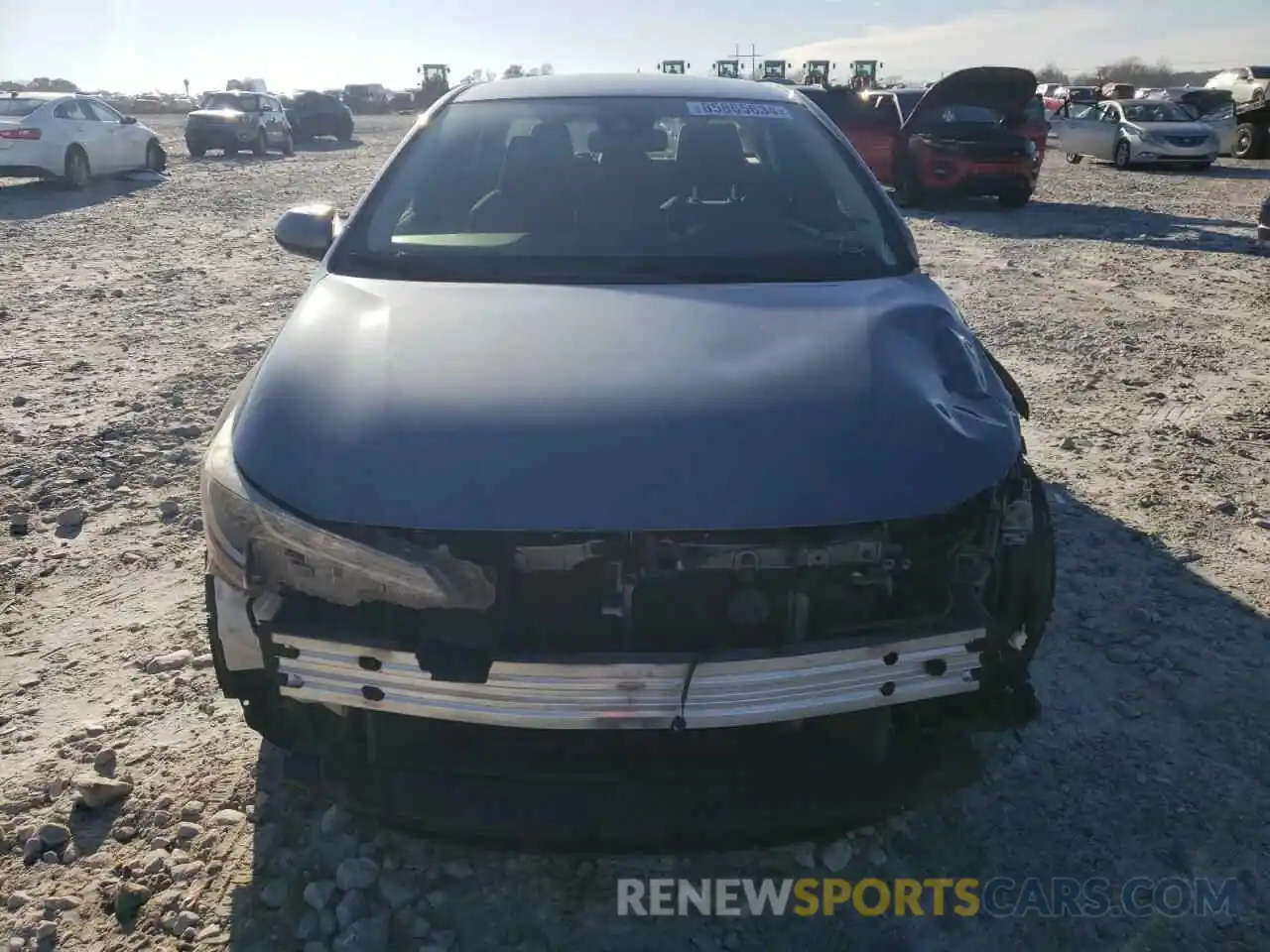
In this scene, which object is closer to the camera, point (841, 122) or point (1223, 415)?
point (1223, 415)

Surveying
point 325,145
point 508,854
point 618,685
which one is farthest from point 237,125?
point 618,685

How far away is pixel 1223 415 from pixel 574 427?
4.50m

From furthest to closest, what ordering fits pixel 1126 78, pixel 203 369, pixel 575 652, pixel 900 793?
pixel 1126 78 → pixel 203 369 → pixel 900 793 → pixel 575 652

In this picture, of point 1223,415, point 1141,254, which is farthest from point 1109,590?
point 1141,254

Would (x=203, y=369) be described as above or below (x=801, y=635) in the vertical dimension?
below

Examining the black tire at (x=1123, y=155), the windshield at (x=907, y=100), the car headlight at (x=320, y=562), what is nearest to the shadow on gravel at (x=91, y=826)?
the car headlight at (x=320, y=562)

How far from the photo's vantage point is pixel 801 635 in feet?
6.28

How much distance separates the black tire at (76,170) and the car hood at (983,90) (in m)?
11.8

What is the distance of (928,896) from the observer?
2178mm

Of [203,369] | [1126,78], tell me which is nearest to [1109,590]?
[203,369]

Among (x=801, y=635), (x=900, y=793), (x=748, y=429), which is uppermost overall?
(x=748, y=429)

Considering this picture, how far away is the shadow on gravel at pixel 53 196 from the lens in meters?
12.5

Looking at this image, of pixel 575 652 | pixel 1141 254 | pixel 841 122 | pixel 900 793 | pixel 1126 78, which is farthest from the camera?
pixel 1126 78

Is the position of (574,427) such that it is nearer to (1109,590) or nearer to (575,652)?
(575,652)
